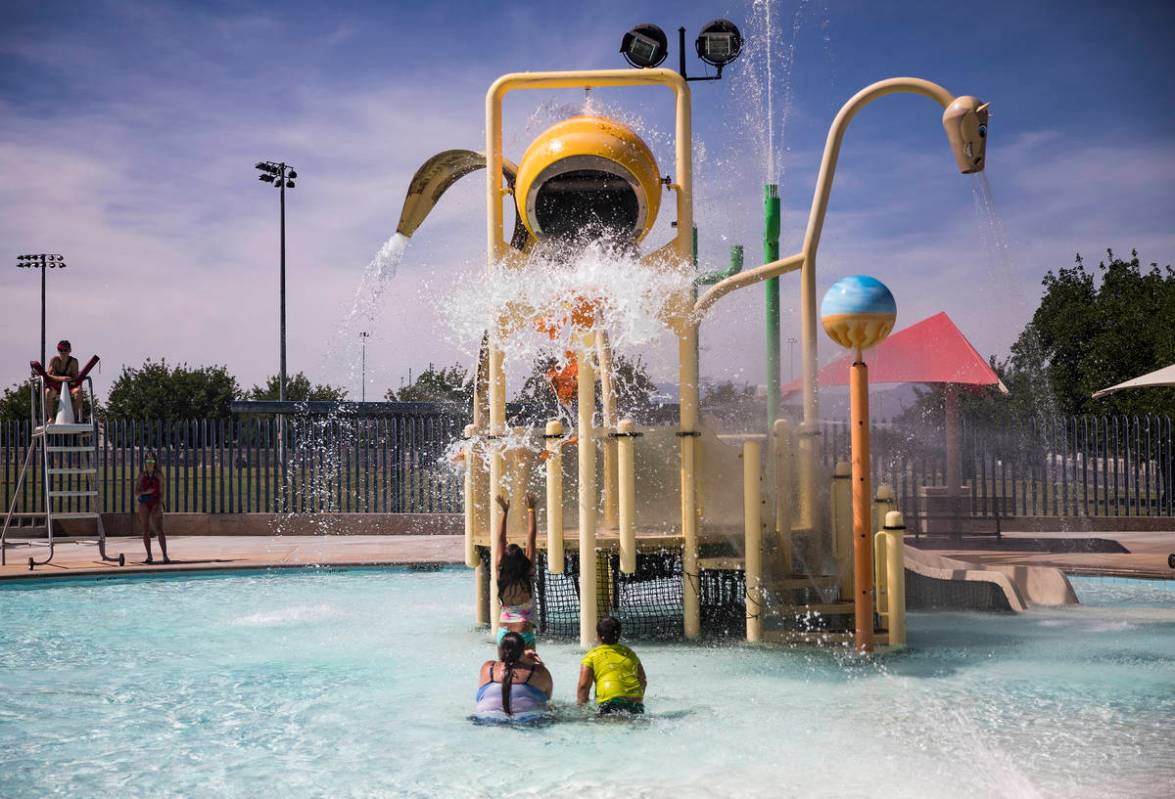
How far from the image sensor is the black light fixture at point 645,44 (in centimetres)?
945

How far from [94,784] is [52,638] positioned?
16.3 feet

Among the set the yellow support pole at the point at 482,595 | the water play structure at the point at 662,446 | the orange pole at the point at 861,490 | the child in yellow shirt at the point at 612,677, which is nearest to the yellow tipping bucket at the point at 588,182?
the water play structure at the point at 662,446

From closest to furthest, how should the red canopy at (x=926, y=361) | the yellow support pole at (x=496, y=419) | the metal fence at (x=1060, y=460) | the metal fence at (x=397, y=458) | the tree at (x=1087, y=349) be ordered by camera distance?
the yellow support pole at (x=496, y=419)
the red canopy at (x=926, y=361)
the metal fence at (x=1060, y=460)
the metal fence at (x=397, y=458)
the tree at (x=1087, y=349)

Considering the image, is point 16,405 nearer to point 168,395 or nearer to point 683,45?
point 168,395

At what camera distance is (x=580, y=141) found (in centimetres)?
778

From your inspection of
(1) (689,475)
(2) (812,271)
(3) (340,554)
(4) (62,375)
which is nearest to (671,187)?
(2) (812,271)

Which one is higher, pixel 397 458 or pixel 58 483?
pixel 397 458

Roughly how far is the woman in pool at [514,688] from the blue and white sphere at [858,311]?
3283mm

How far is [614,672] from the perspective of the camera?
614 centimetres

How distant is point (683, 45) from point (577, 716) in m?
8.12

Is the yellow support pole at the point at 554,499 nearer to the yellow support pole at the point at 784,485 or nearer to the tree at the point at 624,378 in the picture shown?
the tree at the point at 624,378

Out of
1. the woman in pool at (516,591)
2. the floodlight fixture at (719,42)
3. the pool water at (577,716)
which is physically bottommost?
the pool water at (577,716)

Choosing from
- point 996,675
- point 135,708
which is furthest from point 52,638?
point 996,675

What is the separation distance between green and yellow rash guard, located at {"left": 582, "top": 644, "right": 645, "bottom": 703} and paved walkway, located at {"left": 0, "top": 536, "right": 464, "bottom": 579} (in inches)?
321
